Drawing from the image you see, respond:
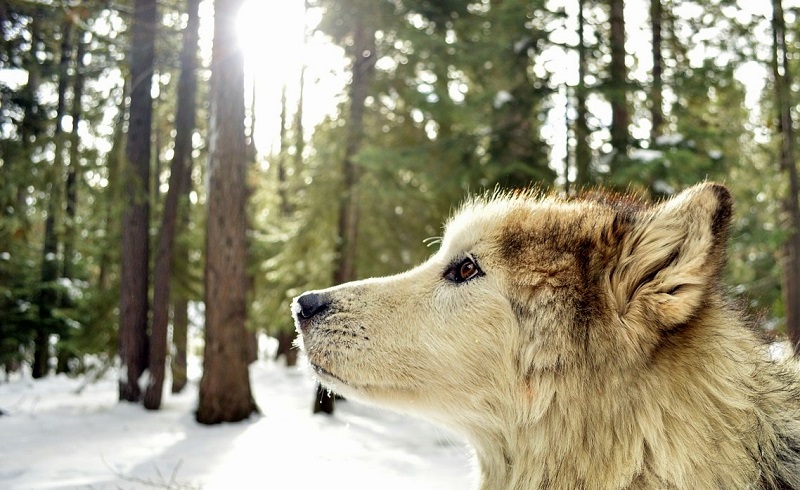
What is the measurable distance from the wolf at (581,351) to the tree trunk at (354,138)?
7.96 m

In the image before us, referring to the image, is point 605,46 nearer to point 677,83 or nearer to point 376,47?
point 677,83

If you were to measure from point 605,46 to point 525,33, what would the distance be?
1.27m

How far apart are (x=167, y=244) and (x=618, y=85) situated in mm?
7817

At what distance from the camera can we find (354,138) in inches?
447

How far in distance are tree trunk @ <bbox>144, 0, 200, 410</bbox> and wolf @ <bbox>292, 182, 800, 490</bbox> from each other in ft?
27.0

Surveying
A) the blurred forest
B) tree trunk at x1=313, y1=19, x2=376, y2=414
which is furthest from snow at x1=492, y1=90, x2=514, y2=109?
tree trunk at x1=313, y1=19, x2=376, y2=414

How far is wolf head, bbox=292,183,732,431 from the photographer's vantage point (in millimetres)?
2230

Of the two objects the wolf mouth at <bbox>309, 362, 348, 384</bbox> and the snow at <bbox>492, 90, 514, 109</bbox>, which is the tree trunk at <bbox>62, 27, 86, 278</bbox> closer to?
the snow at <bbox>492, 90, 514, 109</bbox>

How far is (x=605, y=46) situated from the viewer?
954cm

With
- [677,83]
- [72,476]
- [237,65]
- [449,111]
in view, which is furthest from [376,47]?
[72,476]

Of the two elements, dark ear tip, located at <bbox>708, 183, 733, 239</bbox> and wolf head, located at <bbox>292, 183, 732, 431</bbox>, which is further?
wolf head, located at <bbox>292, 183, 732, 431</bbox>

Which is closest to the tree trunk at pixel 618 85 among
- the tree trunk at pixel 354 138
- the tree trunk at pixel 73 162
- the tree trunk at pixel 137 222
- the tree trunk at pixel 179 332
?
the tree trunk at pixel 354 138

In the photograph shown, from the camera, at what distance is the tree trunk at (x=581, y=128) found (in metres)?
9.44

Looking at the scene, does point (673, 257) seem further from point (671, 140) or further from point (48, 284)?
point (48, 284)
